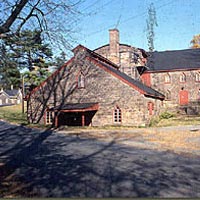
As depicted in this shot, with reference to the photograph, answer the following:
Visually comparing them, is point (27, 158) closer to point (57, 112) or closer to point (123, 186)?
point (123, 186)

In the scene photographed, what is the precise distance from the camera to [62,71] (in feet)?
81.3

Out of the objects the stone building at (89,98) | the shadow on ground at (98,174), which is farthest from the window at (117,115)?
the shadow on ground at (98,174)

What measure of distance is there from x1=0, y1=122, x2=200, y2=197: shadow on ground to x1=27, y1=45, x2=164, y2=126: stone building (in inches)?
435

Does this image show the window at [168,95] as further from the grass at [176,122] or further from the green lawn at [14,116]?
the green lawn at [14,116]

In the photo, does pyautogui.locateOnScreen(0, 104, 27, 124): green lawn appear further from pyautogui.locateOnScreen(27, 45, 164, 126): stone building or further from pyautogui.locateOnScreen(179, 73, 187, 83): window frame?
pyautogui.locateOnScreen(179, 73, 187, 83): window frame

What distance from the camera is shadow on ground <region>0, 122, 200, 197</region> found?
19.5 ft

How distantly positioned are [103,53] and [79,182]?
2773 cm

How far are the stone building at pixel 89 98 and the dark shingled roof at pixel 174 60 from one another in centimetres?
1147

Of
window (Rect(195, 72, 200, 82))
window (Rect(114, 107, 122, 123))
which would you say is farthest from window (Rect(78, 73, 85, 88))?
window (Rect(195, 72, 200, 82))

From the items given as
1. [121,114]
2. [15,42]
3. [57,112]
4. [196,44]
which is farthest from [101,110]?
[196,44]

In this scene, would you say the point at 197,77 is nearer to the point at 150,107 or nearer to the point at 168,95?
the point at 168,95

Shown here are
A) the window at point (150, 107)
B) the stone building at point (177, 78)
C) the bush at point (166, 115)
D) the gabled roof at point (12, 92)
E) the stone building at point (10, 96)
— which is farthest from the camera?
the gabled roof at point (12, 92)

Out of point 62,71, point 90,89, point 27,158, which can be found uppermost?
point 62,71

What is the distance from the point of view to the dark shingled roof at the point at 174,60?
35.8m
